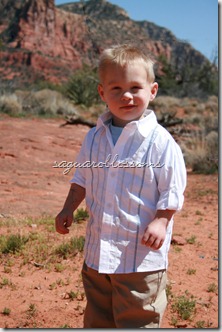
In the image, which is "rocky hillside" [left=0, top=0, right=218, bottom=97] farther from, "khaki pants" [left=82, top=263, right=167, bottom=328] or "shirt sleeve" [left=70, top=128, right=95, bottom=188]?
"khaki pants" [left=82, top=263, right=167, bottom=328]

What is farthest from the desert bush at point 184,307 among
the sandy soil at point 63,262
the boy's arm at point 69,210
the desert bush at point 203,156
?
the desert bush at point 203,156

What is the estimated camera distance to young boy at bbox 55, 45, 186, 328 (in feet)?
7.06

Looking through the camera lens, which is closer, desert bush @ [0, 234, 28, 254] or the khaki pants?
the khaki pants

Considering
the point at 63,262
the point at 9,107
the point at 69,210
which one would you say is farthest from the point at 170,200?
the point at 9,107

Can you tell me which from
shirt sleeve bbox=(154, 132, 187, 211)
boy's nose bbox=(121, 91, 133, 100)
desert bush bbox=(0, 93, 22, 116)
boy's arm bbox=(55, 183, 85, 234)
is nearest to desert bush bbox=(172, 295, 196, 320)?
boy's arm bbox=(55, 183, 85, 234)

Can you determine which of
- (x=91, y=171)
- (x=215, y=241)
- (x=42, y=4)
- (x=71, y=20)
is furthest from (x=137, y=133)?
(x=71, y=20)

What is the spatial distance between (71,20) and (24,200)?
183 feet

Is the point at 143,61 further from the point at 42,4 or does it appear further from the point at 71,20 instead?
the point at 71,20

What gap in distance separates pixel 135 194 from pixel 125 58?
592 mm

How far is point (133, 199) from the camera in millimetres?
2174

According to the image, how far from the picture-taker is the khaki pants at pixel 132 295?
7.07 feet

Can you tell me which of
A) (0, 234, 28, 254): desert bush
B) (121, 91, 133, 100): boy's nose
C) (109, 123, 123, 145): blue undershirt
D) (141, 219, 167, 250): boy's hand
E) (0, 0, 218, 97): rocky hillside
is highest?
(0, 0, 218, 97): rocky hillside

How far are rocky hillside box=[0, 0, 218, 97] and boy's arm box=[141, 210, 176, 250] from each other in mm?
35073

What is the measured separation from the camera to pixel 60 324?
308cm
